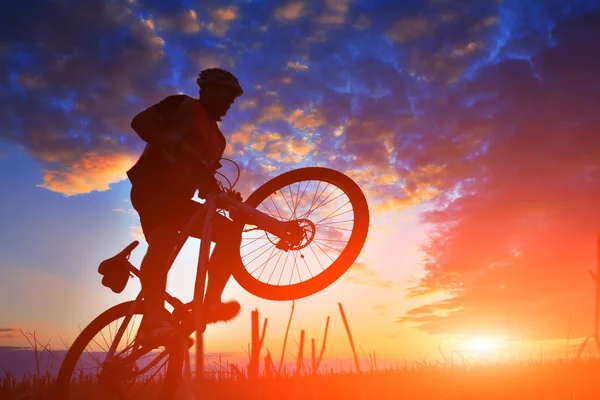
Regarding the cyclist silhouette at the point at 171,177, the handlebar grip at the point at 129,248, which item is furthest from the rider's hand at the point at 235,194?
the handlebar grip at the point at 129,248

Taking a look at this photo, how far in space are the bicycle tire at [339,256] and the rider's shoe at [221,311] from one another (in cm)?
34

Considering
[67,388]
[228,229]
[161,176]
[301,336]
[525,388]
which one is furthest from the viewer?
[525,388]

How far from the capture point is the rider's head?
502 centimetres

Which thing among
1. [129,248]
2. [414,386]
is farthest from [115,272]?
[414,386]

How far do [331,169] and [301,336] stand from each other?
1811 millimetres

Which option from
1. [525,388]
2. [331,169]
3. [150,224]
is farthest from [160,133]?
[525,388]

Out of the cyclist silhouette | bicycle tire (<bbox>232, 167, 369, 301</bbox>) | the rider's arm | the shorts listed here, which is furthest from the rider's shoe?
the rider's arm

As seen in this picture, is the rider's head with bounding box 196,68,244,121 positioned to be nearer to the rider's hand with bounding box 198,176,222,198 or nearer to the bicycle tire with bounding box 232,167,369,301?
the rider's hand with bounding box 198,176,222,198

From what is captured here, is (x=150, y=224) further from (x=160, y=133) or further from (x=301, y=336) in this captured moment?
(x=301, y=336)

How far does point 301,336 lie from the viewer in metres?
4.41

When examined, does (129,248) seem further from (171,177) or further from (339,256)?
(339,256)

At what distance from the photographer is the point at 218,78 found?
502 cm

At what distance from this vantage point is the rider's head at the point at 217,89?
5.02 m

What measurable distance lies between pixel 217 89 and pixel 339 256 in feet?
7.05
